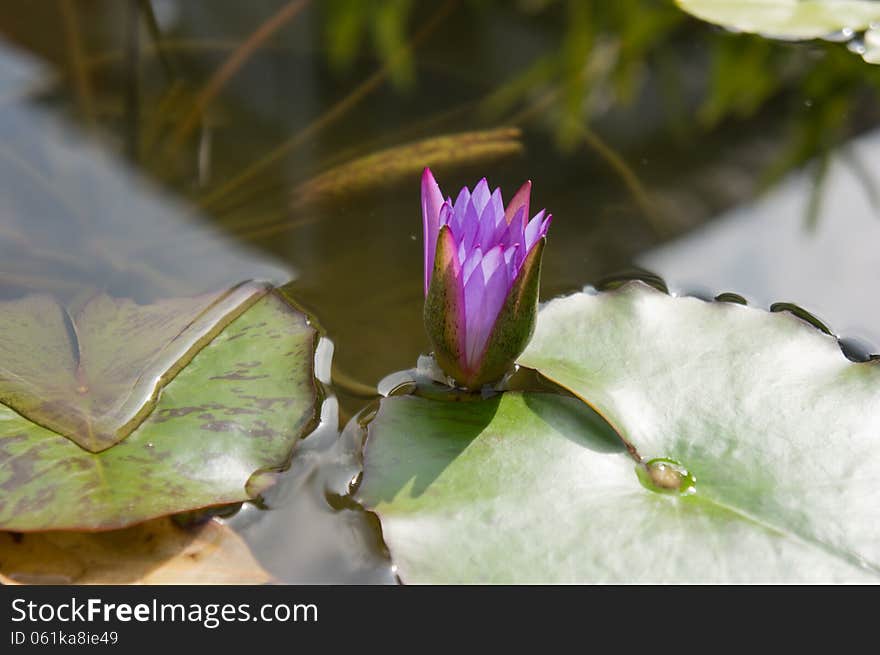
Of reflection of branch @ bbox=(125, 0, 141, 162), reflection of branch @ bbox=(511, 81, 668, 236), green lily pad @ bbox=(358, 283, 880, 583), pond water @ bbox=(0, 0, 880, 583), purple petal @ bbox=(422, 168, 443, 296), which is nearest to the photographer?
green lily pad @ bbox=(358, 283, 880, 583)

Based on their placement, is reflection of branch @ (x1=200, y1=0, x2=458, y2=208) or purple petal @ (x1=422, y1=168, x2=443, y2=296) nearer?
purple petal @ (x1=422, y1=168, x2=443, y2=296)

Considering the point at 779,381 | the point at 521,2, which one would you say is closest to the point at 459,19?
the point at 521,2

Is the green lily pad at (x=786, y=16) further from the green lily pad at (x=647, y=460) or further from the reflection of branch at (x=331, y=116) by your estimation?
the green lily pad at (x=647, y=460)

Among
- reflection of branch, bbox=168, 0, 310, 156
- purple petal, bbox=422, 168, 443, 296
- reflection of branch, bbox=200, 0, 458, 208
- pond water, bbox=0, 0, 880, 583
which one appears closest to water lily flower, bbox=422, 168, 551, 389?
purple petal, bbox=422, 168, 443, 296

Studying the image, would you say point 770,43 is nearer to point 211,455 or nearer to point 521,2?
point 521,2

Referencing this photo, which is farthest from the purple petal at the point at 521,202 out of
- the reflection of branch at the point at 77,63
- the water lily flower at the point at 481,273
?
the reflection of branch at the point at 77,63

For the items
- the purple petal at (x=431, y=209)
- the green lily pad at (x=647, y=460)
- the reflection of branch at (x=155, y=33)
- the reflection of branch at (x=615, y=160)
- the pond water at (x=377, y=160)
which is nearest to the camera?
the green lily pad at (x=647, y=460)

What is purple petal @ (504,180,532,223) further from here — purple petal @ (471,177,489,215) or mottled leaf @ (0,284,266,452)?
mottled leaf @ (0,284,266,452)
